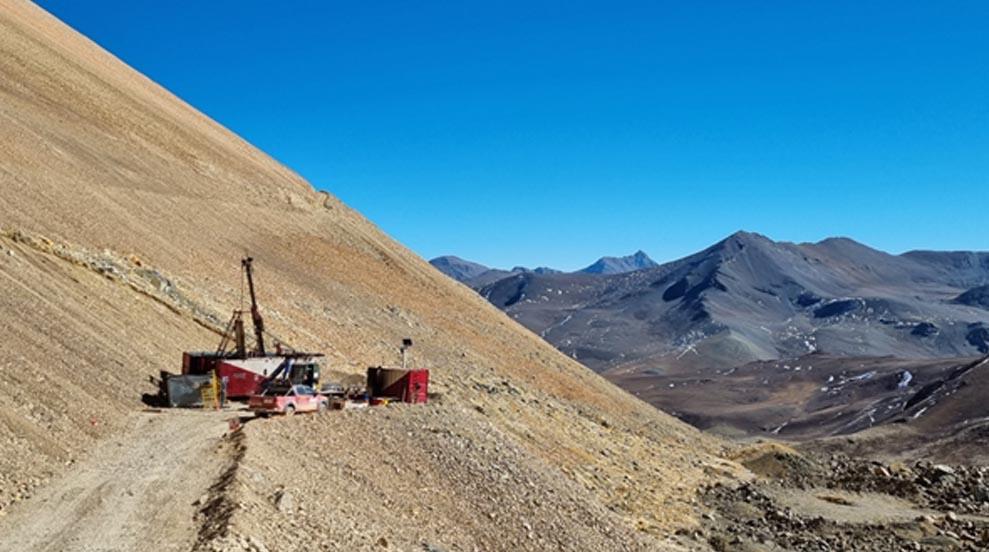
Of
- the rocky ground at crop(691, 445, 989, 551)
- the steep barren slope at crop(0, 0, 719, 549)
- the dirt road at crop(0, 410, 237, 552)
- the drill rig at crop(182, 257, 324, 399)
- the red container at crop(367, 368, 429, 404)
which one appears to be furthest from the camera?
the rocky ground at crop(691, 445, 989, 551)

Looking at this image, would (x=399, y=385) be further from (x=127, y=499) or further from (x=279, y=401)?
(x=127, y=499)

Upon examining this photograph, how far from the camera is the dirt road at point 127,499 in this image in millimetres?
13758

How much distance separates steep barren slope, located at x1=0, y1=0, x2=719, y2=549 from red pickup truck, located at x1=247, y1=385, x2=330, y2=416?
3006 millimetres

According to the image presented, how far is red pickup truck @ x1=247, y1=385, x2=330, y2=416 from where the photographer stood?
2484 centimetres

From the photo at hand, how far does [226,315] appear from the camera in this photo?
35.9 metres

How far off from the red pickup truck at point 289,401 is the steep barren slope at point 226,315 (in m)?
3.01

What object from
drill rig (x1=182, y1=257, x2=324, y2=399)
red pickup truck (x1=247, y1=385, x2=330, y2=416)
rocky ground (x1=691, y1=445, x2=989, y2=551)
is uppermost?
drill rig (x1=182, y1=257, x2=324, y2=399)

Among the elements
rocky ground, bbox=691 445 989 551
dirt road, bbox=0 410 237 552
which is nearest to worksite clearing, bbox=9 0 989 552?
dirt road, bbox=0 410 237 552

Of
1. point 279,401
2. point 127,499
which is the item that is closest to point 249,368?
point 279,401

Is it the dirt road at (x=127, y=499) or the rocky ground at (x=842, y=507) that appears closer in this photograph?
the dirt road at (x=127, y=499)

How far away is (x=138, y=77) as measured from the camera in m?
73.3

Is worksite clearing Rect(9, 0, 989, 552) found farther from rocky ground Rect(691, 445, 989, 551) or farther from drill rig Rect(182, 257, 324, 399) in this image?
rocky ground Rect(691, 445, 989, 551)

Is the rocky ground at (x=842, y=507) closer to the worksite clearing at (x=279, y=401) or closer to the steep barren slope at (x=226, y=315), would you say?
the worksite clearing at (x=279, y=401)

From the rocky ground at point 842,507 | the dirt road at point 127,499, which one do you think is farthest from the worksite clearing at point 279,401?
the rocky ground at point 842,507
